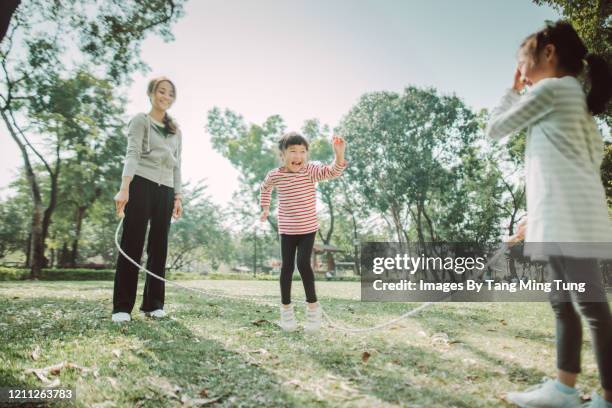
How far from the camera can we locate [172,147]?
15.0 feet

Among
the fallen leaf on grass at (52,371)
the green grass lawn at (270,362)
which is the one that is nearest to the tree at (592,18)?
the green grass lawn at (270,362)

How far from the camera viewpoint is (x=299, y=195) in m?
3.81

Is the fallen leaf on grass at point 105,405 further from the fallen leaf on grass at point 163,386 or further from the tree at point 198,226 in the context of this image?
the tree at point 198,226

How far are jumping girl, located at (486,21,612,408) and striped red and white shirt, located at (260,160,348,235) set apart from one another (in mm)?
1903

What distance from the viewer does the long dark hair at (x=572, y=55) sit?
2074mm

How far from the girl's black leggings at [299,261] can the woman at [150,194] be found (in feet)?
5.05

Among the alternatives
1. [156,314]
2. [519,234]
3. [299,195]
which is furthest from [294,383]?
[156,314]

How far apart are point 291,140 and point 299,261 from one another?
3.98 feet

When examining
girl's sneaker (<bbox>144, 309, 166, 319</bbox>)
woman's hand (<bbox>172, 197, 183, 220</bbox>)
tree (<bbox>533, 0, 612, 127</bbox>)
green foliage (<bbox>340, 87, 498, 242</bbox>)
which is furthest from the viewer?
green foliage (<bbox>340, 87, 498, 242</bbox>)

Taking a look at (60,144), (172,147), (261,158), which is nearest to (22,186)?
(60,144)

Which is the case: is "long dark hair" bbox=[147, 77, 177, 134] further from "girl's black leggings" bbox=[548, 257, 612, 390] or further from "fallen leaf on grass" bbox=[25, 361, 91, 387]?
"girl's black leggings" bbox=[548, 257, 612, 390]

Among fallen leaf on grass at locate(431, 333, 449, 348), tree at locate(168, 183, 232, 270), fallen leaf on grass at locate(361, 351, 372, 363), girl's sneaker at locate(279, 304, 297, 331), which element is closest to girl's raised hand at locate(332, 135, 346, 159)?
girl's sneaker at locate(279, 304, 297, 331)

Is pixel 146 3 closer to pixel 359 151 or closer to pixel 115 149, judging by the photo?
pixel 115 149

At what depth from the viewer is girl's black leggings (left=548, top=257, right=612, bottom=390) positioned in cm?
179
